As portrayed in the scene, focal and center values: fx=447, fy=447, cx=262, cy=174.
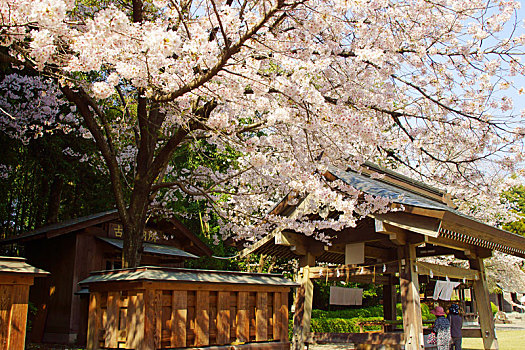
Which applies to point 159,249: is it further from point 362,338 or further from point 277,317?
point 277,317

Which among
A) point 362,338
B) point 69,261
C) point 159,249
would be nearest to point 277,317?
point 362,338

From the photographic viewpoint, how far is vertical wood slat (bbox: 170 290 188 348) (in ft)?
13.7

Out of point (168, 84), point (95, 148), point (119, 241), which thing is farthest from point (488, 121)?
point (95, 148)

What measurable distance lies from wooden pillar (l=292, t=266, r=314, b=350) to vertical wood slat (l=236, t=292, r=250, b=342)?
211 inches

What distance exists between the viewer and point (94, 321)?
4.59 meters

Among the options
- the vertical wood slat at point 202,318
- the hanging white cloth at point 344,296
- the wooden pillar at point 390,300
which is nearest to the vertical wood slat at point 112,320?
the vertical wood slat at point 202,318

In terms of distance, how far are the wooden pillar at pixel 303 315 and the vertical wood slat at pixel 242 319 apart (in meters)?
5.35

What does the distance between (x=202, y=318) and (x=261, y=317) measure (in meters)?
0.73

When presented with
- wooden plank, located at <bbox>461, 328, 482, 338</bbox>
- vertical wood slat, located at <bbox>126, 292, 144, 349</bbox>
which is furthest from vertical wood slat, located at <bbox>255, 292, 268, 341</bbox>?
wooden plank, located at <bbox>461, 328, 482, 338</bbox>

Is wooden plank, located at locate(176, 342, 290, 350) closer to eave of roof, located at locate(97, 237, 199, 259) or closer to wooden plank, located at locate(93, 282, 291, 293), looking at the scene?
wooden plank, located at locate(93, 282, 291, 293)

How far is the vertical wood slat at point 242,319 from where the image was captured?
461cm

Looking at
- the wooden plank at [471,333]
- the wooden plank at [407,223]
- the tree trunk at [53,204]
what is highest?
the tree trunk at [53,204]

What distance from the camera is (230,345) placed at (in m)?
4.50

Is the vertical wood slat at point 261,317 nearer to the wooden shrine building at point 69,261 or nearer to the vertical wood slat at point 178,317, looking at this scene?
the vertical wood slat at point 178,317
